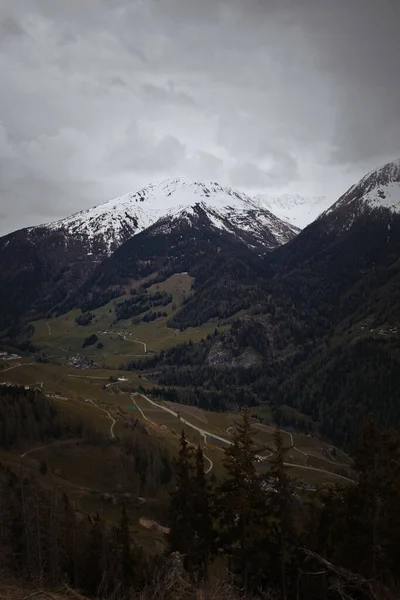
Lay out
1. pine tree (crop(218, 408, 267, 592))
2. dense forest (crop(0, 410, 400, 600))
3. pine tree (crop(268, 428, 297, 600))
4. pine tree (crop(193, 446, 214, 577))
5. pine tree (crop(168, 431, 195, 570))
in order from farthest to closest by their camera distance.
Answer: pine tree (crop(193, 446, 214, 577))
pine tree (crop(168, 431, 195, 570))
pine tree (crop(268, 428, 297, 600))
pine tree (crop(218, 408, 267, 592))
dense forest (crop(0, 410, 400, 600))

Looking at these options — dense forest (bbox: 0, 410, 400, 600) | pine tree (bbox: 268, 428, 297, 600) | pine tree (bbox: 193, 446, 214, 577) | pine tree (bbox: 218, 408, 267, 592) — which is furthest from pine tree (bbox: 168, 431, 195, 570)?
pine tree (bbox: 268, 428, 297, 600)

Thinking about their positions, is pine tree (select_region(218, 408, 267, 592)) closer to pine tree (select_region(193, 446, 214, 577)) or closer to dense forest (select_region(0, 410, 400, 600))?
dense forest (select_region(0, 410, 400, 600))

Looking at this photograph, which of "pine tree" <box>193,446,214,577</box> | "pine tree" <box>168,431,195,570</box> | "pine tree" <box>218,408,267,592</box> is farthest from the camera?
"pine tree" <box>193,446,214,577</box>

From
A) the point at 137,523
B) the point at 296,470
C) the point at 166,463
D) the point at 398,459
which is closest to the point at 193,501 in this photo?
the point at 398,459

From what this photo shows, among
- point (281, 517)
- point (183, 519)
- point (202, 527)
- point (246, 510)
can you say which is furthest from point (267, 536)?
point (183, 519)

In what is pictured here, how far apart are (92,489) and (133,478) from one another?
15.2 m

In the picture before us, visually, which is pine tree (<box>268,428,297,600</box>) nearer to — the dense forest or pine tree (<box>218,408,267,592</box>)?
the dense forest

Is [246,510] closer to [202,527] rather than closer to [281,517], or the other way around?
[281,517]

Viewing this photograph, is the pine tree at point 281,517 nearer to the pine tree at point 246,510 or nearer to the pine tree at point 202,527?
the pine tree at point 246,510

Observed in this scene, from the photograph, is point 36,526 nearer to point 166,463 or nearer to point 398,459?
point 398,459

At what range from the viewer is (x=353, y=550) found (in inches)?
1248

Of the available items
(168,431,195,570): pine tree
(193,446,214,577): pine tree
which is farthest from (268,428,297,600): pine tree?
(168,431,195,570): pine tree

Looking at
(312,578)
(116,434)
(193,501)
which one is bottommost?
(116,434)

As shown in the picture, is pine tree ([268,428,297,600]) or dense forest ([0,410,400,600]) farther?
pine tree ([268,428,297,600])
